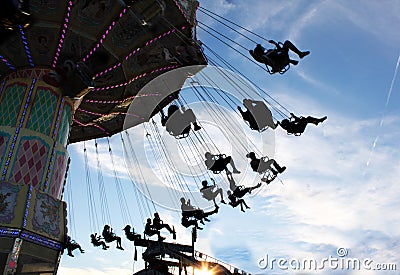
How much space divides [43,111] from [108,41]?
8.48 ft

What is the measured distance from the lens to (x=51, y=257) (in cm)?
904

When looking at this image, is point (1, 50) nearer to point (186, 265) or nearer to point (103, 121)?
point (103, 121)

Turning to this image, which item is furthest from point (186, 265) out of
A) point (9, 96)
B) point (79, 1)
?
point (79, 1)

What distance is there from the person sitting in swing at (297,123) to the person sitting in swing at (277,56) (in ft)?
5.13

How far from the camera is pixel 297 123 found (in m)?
9.88

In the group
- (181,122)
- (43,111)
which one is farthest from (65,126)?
(181,122)

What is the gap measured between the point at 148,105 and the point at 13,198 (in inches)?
227

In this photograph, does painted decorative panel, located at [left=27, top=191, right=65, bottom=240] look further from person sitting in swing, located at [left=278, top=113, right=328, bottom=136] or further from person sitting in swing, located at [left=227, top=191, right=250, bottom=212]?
person sitting in swing, located at [left=278, top=113, right=328, bottom=136]

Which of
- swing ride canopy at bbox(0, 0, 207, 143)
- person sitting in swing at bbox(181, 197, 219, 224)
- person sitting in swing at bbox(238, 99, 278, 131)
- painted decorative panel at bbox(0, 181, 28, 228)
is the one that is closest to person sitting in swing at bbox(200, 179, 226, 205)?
person sitting in swing at bbox(181, 197, 219, 224)

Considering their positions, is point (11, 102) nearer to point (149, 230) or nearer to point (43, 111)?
point (43, 111)

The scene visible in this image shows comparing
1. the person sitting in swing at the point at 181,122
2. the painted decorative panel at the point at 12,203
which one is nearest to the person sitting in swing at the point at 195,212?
the person sitting in swing at the point at 181,122

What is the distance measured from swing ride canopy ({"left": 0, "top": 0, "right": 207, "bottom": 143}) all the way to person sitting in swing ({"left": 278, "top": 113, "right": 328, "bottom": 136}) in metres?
3.11

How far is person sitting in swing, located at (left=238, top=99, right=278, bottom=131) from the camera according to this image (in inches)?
412

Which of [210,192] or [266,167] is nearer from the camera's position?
[266,167]
